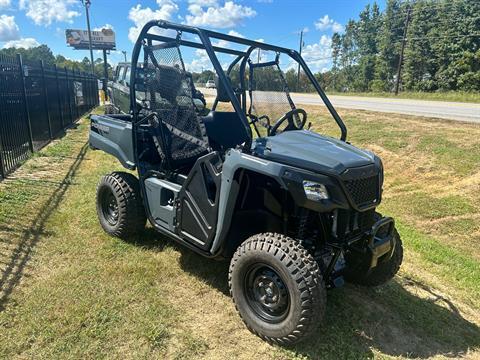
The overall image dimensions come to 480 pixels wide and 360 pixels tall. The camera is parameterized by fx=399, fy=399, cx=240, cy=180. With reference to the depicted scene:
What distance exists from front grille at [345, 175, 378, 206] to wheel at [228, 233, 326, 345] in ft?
1.70

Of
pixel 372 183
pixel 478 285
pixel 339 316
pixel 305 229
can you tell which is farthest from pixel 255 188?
pixel 478 285

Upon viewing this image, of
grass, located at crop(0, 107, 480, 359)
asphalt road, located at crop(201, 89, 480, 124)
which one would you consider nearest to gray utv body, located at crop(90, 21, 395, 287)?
grass, located at crop(0, 107, 480, 359)

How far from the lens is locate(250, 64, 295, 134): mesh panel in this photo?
4.00 metres

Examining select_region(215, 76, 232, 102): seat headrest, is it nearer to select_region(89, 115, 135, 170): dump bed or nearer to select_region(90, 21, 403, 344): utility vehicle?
select_region(90, 21, 403, 344): utility vehicle

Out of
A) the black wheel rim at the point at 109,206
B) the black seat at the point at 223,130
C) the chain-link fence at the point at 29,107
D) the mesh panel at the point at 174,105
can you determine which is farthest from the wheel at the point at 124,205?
the chain-link fence at the point at 29,107

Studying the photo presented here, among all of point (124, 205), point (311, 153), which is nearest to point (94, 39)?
point (124, 205)

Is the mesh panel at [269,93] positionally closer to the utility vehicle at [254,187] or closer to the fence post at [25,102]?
the utility vehicle at [254,187]

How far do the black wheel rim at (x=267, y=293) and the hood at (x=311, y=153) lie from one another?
2.50ft

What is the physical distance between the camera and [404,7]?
54.9 m

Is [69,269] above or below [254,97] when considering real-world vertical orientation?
below

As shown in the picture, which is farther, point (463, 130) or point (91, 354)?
point (463, 130)

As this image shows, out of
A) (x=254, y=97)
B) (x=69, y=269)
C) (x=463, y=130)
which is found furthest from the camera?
(x=463, y=130)

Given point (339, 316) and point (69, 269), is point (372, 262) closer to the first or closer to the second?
point (339, 316)

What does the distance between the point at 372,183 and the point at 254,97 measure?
1.67 meters
